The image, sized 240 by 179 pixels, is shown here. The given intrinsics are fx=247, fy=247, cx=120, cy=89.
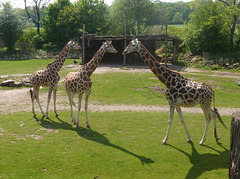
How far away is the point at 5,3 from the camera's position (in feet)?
147

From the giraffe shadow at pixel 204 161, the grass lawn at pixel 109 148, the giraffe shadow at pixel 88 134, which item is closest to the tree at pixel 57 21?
the grass lawn at pixel 109 148

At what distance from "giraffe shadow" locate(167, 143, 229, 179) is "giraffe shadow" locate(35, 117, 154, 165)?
1153 millimetres

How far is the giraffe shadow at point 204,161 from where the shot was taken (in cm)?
635

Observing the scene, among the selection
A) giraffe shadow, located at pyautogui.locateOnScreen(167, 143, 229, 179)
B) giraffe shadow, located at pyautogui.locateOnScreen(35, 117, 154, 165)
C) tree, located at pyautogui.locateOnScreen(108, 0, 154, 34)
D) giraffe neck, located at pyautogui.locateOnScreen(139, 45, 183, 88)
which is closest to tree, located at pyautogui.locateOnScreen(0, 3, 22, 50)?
tree, located at pyautogui.locateOnScreen(108, 0, 154, 34)

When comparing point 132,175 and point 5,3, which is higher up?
point 5,3

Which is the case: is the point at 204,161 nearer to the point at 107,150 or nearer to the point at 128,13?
the point at 107,150

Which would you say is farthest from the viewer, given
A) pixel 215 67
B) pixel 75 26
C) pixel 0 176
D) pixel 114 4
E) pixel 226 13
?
pixel 114 4

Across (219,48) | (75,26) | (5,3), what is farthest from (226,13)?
(5,3)

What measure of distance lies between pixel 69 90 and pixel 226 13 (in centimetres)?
3200

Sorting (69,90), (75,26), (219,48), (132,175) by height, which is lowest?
(132,175)

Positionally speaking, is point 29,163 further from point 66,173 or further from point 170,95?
point 170,95

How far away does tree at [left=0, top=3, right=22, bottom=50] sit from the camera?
43000 millimetres

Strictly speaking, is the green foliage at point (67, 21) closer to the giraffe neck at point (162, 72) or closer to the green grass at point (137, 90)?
the green grass at point (137, 90)

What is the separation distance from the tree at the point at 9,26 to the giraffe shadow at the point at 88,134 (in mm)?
38272
